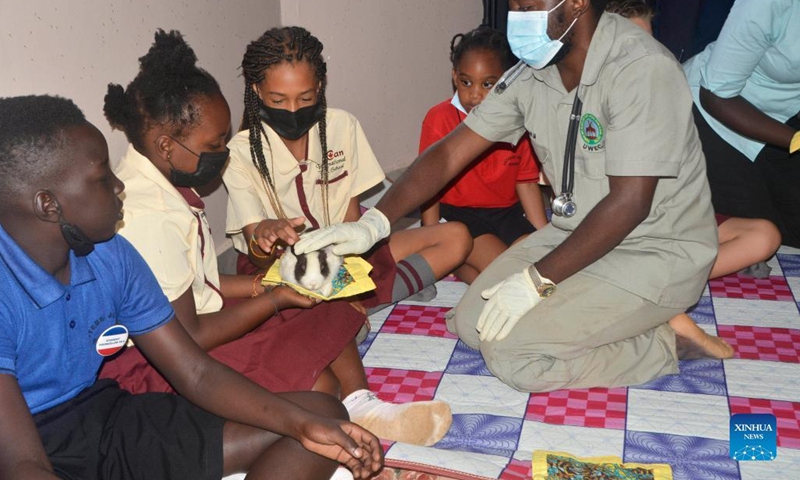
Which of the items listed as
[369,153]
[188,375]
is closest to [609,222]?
[369,153]

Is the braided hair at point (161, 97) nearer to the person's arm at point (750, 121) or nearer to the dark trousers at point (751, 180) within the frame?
the person's arm at point (750, 121)

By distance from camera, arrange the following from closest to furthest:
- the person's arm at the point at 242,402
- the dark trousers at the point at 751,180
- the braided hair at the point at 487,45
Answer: the person's arm at the point at 242,402, the braided hair at the point at 487,45, the dark trousers at the point at 751,180

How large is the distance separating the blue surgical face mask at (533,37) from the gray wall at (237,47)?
116cm

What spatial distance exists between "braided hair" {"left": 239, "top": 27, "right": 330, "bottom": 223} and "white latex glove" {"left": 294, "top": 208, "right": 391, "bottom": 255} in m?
0.31

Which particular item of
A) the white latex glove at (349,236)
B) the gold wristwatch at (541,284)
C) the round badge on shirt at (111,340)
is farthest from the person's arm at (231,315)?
the gold wristwatch at (541,284)

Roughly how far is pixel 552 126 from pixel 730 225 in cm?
101

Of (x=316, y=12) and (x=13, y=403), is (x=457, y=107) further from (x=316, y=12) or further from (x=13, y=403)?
(x=13, y=403)

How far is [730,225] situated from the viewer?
3.12 meters

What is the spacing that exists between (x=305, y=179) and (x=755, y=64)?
5.23 feet

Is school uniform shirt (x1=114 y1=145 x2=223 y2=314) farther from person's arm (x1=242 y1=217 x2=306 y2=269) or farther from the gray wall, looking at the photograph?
the gray wall

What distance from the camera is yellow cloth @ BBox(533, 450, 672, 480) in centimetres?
198

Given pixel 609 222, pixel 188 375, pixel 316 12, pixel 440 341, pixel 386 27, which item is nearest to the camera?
pixel 188 375

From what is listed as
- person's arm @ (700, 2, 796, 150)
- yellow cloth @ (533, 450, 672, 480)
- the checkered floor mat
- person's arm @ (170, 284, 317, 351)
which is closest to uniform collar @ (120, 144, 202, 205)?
person's arm @ (170, 284, 317, 351)

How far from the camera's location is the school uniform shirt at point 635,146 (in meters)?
2.24
